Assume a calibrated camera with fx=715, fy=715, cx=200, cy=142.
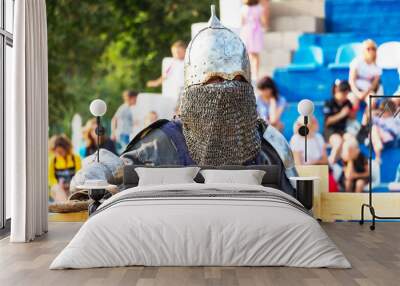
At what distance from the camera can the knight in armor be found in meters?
8.00

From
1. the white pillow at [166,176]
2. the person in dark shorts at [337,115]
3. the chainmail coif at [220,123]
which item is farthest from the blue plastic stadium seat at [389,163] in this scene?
the white pillow at [166,176]

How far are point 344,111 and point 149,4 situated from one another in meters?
3.26

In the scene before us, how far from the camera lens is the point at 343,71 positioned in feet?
32.3

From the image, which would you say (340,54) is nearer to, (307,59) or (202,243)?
(307,59)

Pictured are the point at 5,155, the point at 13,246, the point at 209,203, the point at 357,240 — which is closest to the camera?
the point at 209,203

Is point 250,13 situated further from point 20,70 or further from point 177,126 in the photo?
point 20,70

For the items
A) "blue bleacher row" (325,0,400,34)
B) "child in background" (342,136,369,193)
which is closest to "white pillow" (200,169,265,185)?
"child in background" (342,136,369,193)

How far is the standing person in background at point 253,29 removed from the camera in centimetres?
979

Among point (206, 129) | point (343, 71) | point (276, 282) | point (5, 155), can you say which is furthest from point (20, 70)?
point (343, 71)

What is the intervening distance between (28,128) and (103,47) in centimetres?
384

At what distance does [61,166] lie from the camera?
34.2 feet

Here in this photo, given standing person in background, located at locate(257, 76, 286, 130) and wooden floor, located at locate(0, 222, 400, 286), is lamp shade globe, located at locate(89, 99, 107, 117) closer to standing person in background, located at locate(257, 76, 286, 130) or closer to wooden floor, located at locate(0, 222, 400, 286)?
standing person in background, located at locate(257, 76, 286, 130)

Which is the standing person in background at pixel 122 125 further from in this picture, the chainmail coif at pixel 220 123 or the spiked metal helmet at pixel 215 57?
the spiked metal helmet at pixel 215 57

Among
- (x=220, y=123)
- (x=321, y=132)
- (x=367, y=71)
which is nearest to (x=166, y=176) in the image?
(x=220, y=123)
